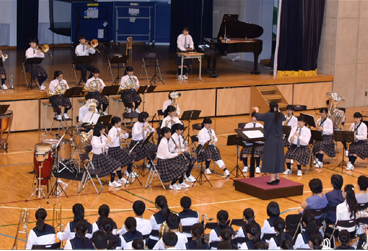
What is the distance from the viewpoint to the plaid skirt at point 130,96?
1732 cm

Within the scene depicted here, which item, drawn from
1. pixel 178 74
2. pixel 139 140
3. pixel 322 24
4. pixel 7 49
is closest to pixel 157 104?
pixel 178 74

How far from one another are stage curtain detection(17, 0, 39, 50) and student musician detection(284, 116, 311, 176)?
15.0 m

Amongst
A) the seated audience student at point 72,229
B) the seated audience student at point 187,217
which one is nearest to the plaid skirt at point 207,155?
the seated audience student at point 187,217

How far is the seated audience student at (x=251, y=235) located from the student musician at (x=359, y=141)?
23.4ft

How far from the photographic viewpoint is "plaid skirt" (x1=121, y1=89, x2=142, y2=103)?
56.8 feet

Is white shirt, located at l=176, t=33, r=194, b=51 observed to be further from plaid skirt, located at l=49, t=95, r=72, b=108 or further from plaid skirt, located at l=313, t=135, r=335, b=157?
plaid skirt, located at l=313, t=135, r=335, b=157

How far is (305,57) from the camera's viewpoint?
70.1 feet

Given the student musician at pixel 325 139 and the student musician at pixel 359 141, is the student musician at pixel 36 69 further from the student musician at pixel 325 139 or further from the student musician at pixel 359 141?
the student musician at pixel 359 141

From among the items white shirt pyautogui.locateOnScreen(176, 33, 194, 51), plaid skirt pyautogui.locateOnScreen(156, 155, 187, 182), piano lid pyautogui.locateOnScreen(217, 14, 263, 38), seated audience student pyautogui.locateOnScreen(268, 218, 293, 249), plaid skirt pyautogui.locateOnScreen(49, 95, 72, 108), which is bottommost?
plaid skirt pyautogui.locateOnScreen(156, 155, 187, 182)

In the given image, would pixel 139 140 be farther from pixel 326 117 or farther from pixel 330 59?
pixel 330 59

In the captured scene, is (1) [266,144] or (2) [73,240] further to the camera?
(1) [266,144]

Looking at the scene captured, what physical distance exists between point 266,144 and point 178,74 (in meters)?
8.41

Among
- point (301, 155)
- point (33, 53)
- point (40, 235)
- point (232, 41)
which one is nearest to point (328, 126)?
point (301, 155)

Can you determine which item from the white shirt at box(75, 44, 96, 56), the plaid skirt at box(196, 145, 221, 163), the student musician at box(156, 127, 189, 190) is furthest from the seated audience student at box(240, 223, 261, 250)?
the white shirt at box(75, 44, 96, 56)
